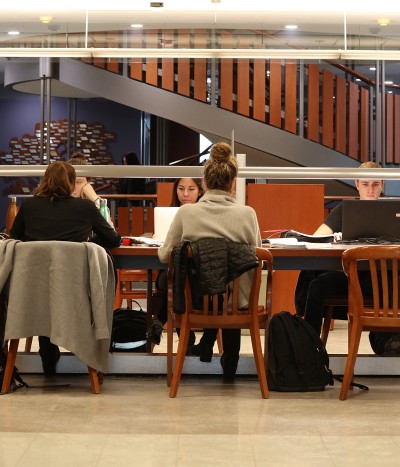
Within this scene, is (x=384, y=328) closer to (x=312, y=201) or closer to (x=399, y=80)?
(x=312, y=201)

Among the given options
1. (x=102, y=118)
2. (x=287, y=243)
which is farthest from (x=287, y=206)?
(x=102, y=118)

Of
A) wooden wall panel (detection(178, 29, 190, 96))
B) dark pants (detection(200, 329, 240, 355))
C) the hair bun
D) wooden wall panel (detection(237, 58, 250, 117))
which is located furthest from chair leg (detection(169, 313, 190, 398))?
wooden wall panel (detection(178, 29, 190, 96))

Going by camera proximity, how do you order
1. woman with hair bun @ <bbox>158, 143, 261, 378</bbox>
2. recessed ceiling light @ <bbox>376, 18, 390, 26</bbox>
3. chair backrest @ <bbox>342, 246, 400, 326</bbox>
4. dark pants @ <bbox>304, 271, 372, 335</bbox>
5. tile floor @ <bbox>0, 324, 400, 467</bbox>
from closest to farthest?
tile floor @ <bbox>0, 324, 400, 467</bbox>, chair backrest @ <bbox>342, 246, 400, 326</bbox>, woman with hair bun @ <bbox>158, 143, 261, 378</bbox>, dark pants @ <bbox>304, 271, 372, 335</bbox>, recessed ceiling light @ <bbox>376, 18, 390, 26</bbox>

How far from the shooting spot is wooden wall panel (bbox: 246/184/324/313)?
678 cm

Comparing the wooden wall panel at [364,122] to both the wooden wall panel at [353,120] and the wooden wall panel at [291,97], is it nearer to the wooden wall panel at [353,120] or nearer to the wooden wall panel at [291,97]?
the wooden wall panel at [353,120]

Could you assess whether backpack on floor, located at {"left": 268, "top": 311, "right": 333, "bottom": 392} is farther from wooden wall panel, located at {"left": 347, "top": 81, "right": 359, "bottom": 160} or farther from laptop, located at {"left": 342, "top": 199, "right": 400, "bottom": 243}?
wooden wall panel, located at {"left": 347, "top": 81, "right": 359, "bottom": 160}

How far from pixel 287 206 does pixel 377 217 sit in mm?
2255

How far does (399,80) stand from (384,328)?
1181 centimetres

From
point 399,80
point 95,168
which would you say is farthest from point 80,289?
point 399,80

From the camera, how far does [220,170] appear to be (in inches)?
166

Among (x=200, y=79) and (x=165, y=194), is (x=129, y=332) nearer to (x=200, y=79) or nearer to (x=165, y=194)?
(x=165, y=194)

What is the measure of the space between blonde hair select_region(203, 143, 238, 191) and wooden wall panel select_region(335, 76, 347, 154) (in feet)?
19.7

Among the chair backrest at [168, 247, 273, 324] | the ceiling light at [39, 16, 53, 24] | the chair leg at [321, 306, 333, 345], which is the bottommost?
the chair leg at [321, 306, 333, 345]

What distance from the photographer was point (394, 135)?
33.3ft
